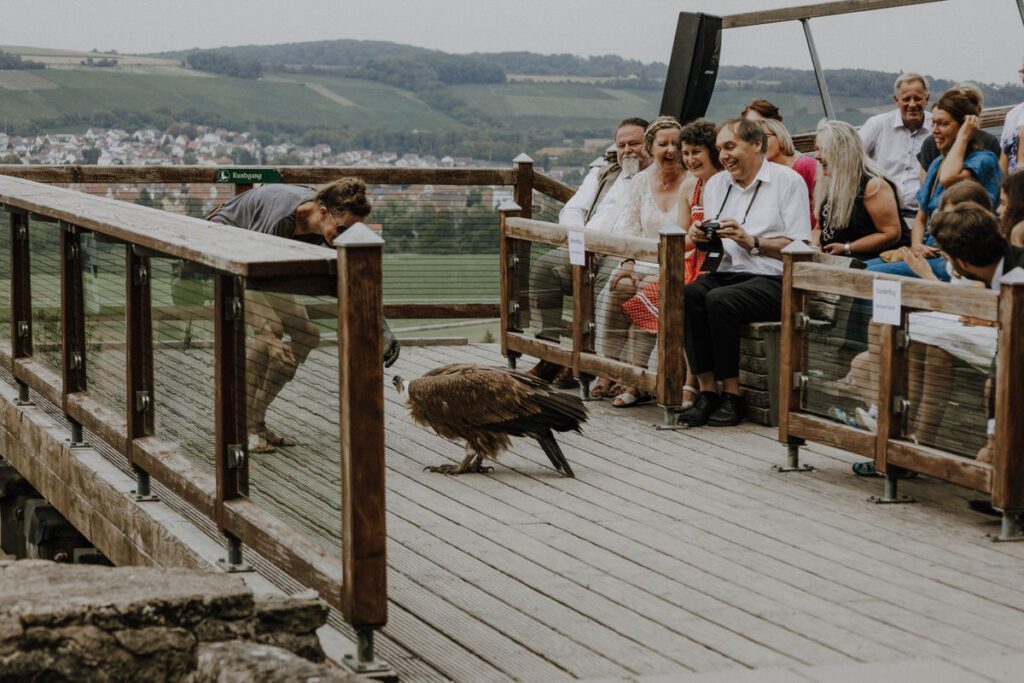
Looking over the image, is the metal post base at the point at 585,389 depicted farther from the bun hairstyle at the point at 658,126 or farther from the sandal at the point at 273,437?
the sandal at the point at 273,437

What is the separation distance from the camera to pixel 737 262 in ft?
26.1

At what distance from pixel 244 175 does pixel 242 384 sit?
6.51 meters

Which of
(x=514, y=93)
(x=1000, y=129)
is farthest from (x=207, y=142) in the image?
(x=1000, y=129)

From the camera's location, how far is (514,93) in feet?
249

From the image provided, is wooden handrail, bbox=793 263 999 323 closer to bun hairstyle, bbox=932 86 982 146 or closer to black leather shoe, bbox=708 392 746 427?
black leather shoe, bbox=708 392 746 427

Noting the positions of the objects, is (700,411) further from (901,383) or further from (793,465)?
(901,383)

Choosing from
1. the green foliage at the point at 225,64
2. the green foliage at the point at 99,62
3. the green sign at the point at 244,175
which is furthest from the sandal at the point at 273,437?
the green foliage at the point at 225,64

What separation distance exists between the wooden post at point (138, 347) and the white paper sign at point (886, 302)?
278 cm

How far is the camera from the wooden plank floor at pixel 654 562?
4281 mm

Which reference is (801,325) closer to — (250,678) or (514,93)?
(250,678)

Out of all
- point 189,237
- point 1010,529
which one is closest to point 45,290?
point 189,237

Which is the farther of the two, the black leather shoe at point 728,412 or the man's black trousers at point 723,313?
the black leather shoe at point 728,412

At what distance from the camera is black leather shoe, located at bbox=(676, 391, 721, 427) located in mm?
7949

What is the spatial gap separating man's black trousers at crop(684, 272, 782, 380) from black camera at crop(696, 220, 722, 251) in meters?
0.17
